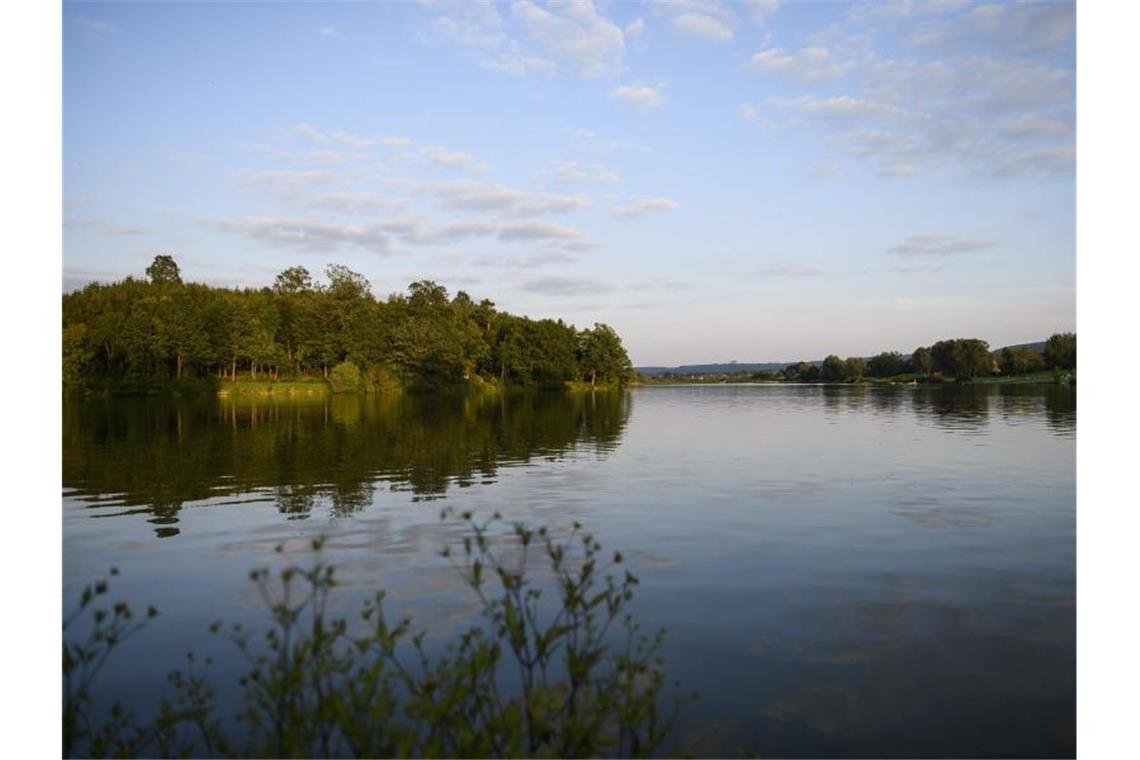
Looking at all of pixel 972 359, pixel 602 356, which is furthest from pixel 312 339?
pixel 972 359

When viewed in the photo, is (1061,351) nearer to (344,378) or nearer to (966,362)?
(966,362)

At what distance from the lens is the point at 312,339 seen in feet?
404

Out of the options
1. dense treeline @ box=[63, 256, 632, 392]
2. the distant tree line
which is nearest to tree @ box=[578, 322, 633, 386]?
dense treeline @ box=[63, 256, 632, 392]

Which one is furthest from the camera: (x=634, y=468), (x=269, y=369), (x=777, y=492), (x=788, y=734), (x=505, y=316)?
(x=505, y=316)

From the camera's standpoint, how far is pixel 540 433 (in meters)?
43.9

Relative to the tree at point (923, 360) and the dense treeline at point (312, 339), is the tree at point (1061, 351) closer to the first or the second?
the tree at point (923, 360)

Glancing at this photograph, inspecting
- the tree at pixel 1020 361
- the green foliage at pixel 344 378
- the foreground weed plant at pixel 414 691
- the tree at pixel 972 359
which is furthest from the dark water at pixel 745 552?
the tree at pixel 972 359

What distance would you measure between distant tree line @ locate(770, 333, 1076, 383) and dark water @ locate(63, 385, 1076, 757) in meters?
100
